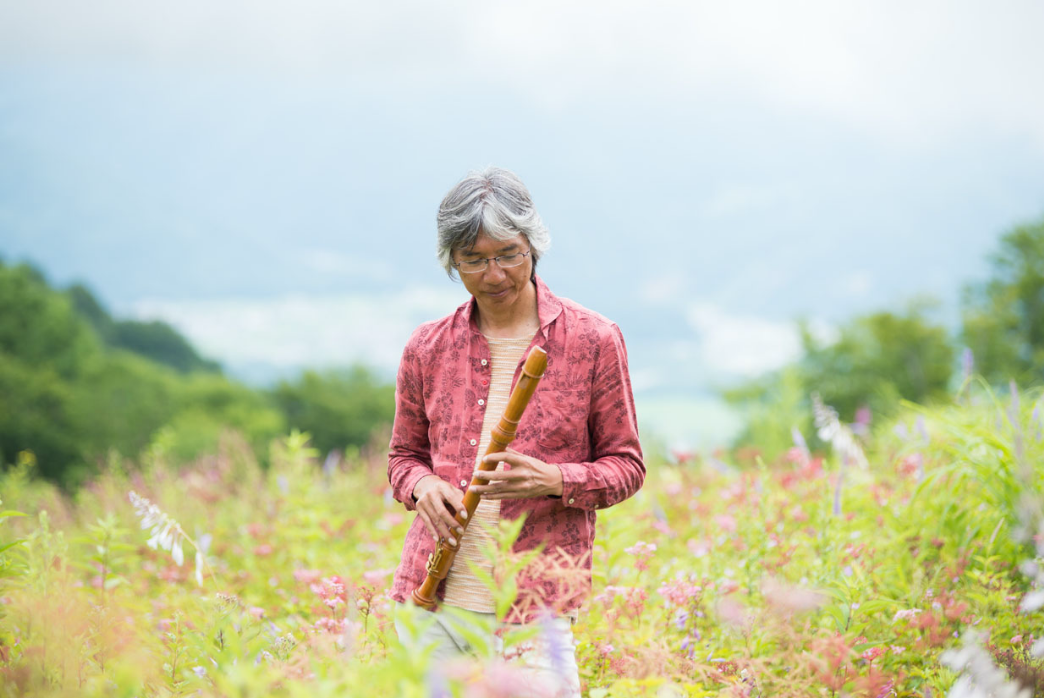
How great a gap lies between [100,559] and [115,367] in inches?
1526

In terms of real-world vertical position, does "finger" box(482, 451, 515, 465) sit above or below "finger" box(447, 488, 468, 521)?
above

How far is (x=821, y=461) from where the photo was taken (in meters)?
4.83

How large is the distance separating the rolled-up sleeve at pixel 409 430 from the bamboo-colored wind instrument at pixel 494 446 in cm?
30

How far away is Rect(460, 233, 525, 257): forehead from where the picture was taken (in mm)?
2480

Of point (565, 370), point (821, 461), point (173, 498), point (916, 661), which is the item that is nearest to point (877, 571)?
point (916, 661)

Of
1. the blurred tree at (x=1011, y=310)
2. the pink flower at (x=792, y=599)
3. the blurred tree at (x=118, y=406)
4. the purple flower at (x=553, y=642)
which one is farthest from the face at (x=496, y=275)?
the blurred tree at (x=1011, y=310)

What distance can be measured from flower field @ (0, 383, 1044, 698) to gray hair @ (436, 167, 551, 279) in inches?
40.3

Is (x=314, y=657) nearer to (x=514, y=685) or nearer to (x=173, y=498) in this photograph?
(x=514, y=685)

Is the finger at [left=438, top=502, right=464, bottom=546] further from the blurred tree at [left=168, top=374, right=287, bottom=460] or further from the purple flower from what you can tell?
the blurred tree at [left=168, top=374, right=287, bottom=460]

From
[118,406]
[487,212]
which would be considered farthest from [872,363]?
A: [118,406]

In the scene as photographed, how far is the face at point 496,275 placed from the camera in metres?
2.50

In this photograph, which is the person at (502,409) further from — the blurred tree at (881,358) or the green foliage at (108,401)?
the green foliage at (108,401)

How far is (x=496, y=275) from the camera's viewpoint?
8.25ft

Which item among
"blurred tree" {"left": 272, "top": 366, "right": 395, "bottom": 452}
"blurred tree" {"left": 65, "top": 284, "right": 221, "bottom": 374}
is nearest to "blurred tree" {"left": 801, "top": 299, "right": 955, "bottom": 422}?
"blurred tree" {"left": 272, "top": 366, "right": 395, "bottom": 452}
